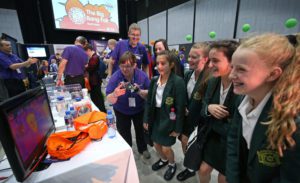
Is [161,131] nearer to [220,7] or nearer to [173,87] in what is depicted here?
[173,87]

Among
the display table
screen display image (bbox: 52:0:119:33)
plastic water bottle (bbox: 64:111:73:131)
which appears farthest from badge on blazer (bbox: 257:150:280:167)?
screen display image (bbox: 52:0:119:33)

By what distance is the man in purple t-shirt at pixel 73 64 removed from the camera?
2596 millimetres

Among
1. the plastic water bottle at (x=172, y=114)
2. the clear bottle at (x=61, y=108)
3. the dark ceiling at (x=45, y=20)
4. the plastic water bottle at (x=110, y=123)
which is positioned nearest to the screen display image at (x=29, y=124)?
the plastic water bottle at (x=110, y=123)

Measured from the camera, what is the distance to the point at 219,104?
3.69 feet

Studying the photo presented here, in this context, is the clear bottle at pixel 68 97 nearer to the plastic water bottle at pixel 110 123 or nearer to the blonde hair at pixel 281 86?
the plastic water bottle at pixel 110 123

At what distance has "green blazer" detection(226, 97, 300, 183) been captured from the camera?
622 mm

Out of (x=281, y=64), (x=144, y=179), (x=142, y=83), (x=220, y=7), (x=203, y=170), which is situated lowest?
(x=144, y=179)

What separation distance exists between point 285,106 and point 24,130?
4.11 ft

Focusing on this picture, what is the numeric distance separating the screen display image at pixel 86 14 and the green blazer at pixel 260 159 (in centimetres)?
741

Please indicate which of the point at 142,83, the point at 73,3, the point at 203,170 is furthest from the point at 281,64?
the point at 73,3

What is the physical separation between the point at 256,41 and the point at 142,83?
1.23 meters

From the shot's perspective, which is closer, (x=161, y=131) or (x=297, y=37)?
(x=297, y=37)

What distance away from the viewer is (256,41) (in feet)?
2.41

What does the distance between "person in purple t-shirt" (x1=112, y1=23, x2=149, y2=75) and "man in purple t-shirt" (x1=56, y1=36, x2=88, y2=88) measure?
2.40 feet
